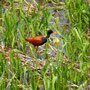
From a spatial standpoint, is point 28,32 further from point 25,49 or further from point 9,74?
point 9,74

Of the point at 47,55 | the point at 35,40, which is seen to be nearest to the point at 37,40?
the point at 35,40

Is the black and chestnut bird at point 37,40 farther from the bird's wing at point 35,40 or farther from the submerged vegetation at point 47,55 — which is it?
the submerged vegetation at point 47,55

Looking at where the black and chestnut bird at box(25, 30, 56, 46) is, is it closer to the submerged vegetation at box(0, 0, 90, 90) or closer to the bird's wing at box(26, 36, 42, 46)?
the bird's wing at box(26, 36, 42, 46)

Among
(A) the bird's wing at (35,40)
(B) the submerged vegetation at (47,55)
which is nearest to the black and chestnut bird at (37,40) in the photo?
(A) the bird's wing at (35,40)

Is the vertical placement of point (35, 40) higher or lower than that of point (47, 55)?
higher

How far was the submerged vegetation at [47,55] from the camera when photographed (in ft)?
18.0

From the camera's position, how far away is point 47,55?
6734 millimetres

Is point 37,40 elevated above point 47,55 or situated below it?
above

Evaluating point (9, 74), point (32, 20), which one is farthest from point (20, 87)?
point (32, 20)

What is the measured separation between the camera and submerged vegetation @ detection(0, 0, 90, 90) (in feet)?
18.0

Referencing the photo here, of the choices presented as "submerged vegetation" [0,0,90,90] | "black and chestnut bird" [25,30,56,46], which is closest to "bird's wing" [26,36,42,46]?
"black and chestnut bird" [25,30,56,46]

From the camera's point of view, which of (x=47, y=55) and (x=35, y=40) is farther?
(x=47, y=55)

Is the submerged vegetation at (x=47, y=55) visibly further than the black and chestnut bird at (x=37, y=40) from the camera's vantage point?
No

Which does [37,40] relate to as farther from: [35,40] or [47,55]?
[47,55]
